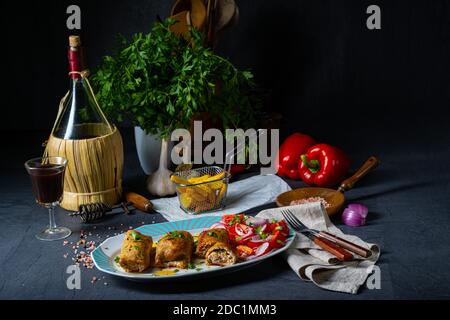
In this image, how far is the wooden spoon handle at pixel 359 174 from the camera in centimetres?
237

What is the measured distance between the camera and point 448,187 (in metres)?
2.37

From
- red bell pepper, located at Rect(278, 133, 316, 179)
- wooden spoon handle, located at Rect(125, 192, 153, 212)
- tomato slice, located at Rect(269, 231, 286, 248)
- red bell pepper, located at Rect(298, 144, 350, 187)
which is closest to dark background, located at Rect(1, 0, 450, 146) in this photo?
red bell pepper, located at Rect(278, 133, 316, 179)

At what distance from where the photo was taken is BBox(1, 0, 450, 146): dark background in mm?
2980

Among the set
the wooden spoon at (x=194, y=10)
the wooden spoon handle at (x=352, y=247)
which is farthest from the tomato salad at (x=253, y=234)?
the wooden spoon at (x=194, y=10)

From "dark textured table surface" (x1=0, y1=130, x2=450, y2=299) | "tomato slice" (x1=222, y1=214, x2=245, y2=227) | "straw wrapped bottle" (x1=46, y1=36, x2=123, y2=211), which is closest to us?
"dark textured table surface" (x1=0, y1=130, x2=450, y2=299)

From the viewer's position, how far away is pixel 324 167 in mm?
2492

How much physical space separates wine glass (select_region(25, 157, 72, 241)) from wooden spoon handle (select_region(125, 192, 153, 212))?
25cm

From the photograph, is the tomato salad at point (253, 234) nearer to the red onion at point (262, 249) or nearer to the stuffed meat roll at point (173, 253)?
the red onion at point (262, 249)

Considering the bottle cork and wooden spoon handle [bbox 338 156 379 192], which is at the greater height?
the bottle cork

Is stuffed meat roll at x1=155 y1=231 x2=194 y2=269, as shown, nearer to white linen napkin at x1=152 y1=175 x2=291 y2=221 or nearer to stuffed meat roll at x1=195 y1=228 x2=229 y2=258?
stuffed meat roll at x1=195 y1=228 x2=229 y2=258

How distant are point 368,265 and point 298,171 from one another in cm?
86

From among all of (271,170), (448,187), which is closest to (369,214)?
(448,187)

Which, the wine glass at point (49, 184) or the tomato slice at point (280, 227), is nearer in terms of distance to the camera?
the tomato slice at point (280, 227)

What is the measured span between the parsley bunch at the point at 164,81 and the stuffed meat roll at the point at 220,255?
604 millimetres
